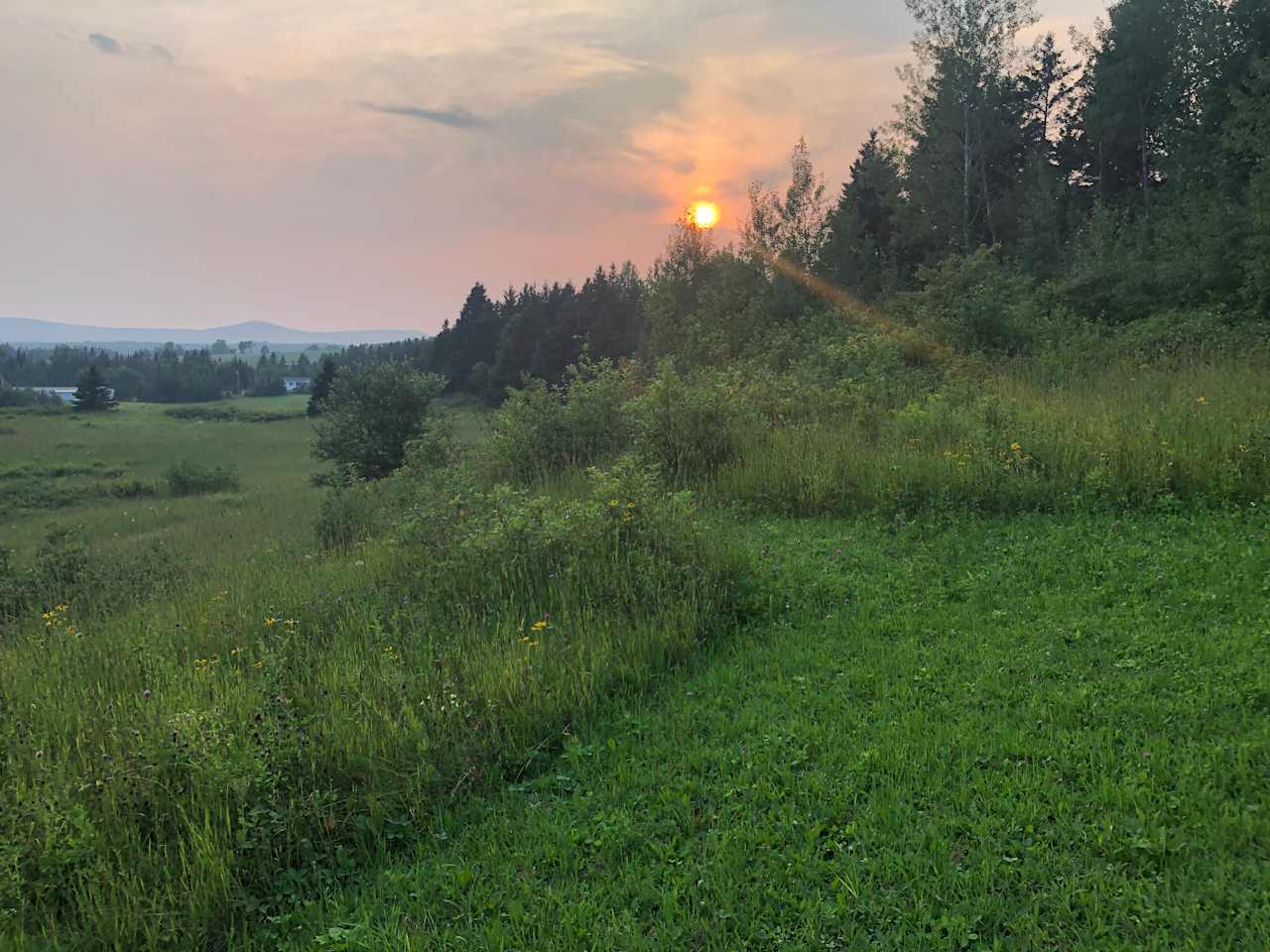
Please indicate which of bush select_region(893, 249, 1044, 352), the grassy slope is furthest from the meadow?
bush select_region(893, 249, 1044, 352)

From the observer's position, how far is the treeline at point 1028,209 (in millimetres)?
18562

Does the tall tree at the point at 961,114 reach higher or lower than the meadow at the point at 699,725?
higher

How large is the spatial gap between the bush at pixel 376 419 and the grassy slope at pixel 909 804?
22380mm

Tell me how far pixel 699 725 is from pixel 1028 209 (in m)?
33.7

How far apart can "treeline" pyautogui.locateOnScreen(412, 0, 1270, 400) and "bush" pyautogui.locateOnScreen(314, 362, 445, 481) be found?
14.0 ft

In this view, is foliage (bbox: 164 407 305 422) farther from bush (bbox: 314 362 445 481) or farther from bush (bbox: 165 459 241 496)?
bush (bbox: 314 362 445 481)

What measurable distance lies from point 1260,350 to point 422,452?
14.6m

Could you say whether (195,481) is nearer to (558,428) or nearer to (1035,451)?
(558,428)

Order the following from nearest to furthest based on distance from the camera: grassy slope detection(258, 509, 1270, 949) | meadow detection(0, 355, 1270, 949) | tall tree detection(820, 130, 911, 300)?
grassy slope detection(258, 509, 1270, 949), meadow detection(0, 355, 1270, 949), tall tree detection(820, 130, 911, 300)

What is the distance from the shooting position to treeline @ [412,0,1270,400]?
1856 cm

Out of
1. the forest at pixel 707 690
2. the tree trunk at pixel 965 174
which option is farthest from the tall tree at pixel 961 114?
the forest at pixel 707 690

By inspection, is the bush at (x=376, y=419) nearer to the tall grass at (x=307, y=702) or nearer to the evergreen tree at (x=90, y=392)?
the tall grass at (x=307, y=702)

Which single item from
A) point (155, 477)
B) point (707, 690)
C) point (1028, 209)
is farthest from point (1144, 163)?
point (155, 477)

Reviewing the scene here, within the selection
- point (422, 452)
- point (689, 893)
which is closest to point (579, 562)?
point (689, 893)
